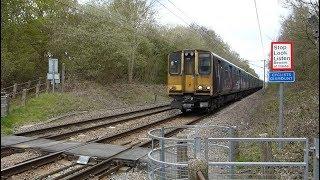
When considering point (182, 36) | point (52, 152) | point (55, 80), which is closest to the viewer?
point (52, 152)

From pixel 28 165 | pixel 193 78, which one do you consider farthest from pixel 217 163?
pixel 193 78

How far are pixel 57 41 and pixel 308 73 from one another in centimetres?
1725

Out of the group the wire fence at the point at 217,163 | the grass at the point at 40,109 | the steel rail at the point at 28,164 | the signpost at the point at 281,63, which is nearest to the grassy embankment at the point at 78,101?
the grass at the point at 40,109

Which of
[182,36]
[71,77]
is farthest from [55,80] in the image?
[182,36]

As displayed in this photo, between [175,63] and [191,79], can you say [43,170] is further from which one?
[175,63]

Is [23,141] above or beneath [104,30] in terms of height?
beneath

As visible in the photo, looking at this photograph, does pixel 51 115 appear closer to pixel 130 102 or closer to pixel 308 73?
pixel 130 102

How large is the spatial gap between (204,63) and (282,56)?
1190 centimetres

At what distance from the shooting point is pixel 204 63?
2123cm

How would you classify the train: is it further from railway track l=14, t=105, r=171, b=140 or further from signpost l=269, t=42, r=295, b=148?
signpost l=269, t=42, r=295, b=148

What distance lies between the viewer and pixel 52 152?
1058 cm

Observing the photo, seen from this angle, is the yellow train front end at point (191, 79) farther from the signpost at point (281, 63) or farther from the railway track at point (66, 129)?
the signpost at point (281, 63)

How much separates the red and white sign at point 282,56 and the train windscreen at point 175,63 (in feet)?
39.9

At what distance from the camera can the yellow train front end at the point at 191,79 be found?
21.0 m
